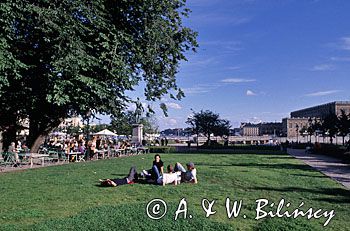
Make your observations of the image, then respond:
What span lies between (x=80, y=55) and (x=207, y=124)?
50.5 meters

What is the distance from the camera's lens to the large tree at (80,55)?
17219 millimetres

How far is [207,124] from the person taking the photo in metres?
67.1

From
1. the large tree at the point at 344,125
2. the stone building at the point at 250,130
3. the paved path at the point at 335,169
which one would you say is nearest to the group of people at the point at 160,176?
the paved path at the point at 335,169

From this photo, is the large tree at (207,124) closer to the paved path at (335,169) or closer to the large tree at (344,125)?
the large tree at (344,125)

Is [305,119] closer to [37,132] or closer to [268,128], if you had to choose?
[268,128]

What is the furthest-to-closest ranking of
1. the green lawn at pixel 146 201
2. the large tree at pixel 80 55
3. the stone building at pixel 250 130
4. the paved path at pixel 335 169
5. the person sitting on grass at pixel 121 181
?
1. the stone building at pixel 250 130
2. the large tree at pixel 80 55
3. the paved path at pixel 335 169
4. the person sitting on grass at pixel 121 181
5. the green lawn at pixel 146 201

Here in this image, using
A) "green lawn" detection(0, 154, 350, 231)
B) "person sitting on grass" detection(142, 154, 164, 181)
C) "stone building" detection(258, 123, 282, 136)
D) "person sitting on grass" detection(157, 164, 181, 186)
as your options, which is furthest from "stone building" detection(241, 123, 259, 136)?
"person sitting on grass" detection(157, 164, 181, 186)

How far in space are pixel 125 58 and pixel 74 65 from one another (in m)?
4.08

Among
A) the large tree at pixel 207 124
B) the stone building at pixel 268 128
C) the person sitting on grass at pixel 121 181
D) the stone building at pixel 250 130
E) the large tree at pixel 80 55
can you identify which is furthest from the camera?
the stone building at pixel 250 130

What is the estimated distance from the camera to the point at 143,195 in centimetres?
1023

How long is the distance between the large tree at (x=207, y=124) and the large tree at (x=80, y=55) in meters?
43.5

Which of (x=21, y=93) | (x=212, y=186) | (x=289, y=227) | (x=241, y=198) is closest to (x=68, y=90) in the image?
(x=21, y=93)

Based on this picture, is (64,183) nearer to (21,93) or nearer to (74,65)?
(74,65)

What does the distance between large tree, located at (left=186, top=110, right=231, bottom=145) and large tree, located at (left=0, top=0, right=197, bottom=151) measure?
43.5m
